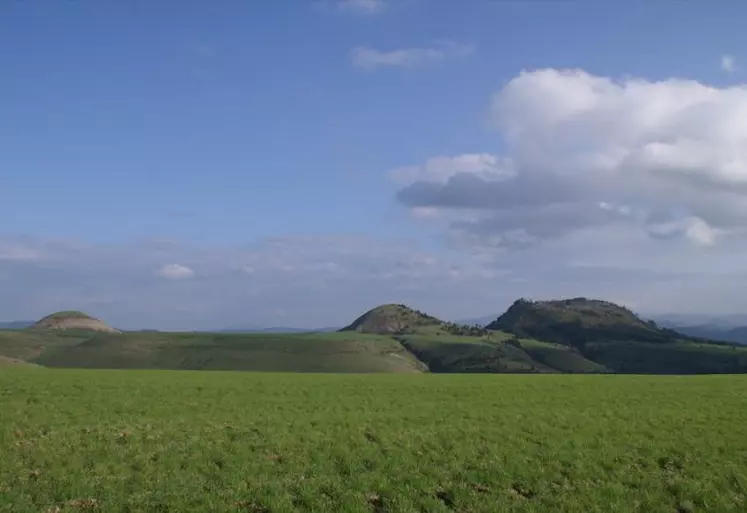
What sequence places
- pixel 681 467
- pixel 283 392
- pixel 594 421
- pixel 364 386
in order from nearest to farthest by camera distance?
pixel 681 467, pixel 594 421, pixel 283 392, pixel 364 386

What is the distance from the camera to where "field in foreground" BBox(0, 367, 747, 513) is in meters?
20.4

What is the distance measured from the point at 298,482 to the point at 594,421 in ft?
61.9

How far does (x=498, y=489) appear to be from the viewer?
21766 millimetres

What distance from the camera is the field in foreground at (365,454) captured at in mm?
20406

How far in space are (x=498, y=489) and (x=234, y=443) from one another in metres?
11.1

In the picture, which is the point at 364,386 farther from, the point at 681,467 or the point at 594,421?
the point at 681,467

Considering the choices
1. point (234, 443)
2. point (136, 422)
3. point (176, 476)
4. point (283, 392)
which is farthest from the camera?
point (283, 392)

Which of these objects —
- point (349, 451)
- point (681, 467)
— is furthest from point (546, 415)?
point (349, 451)

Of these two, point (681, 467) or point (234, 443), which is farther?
point (234, 443)

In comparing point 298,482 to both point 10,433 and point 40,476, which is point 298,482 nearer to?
point 40,476

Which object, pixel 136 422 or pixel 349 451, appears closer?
pixel 349 451

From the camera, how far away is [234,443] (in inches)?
1062

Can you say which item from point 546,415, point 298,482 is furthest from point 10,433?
point 546,415

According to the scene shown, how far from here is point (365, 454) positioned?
1007 inches
